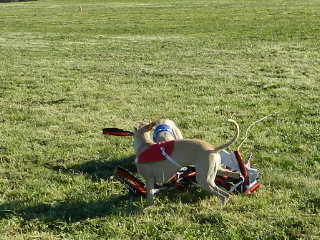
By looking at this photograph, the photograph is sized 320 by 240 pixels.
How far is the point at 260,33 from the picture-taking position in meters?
23.7

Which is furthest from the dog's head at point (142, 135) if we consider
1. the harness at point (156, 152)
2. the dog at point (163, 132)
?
the dog at point (163, 132)

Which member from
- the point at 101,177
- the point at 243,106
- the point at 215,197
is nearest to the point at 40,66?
the point at 243,106

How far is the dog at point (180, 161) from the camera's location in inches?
199

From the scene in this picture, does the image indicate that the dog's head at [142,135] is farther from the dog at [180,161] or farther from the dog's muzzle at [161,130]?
the dog's muzzle at [161,130]

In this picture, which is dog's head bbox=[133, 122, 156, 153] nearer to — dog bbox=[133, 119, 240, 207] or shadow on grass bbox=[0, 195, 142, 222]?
dog bbox=[133, 119, 240, 207]

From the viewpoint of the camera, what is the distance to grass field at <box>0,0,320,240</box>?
517 centimetres

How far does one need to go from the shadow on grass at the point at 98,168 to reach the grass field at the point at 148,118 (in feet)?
0.05

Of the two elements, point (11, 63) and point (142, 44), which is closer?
point (11, 63)

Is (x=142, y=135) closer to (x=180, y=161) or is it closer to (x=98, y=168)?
(x=180, y=161)

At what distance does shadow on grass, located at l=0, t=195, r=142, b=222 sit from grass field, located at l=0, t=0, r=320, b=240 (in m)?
0.02

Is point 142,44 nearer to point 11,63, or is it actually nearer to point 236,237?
point 11,63

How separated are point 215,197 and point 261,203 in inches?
20.8

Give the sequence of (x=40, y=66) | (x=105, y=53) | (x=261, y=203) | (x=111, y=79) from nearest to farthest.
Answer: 1. (x=261, y=203)
2. (x=111, y=79)
3. (x=40, y=66)
4. (x=105, y=53)

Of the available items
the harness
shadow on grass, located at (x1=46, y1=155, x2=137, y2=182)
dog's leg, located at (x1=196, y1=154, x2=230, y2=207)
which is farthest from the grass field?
the harness
